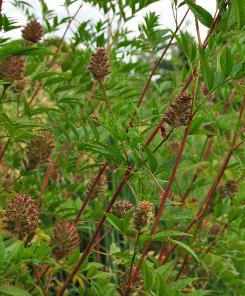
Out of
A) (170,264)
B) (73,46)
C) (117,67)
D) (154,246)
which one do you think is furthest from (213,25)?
(154,246)

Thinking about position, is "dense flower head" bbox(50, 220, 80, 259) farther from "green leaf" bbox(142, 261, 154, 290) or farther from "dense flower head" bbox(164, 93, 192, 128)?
"dense flower head" bbox(164, 93, 192, 128)

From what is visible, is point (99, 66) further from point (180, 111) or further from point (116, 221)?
point (116, 221)

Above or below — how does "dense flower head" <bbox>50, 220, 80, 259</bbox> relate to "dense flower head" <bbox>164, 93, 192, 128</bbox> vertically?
below

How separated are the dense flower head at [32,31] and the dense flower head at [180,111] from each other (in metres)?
0.89

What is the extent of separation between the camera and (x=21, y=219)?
109cm

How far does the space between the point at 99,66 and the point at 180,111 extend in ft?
0.84

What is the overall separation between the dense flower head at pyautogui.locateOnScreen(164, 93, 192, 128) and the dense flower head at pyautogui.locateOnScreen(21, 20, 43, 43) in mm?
886

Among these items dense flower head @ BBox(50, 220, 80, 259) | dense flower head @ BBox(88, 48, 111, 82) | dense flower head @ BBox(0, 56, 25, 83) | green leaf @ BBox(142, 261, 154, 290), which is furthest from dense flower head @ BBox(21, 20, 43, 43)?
green leaf @ BBox(142, 261, 154, 290)

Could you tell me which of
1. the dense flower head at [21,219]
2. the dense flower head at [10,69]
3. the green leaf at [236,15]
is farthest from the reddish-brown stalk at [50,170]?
the green leaf at [236,15]

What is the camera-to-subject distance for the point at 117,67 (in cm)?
193

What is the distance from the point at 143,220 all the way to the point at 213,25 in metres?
0.41

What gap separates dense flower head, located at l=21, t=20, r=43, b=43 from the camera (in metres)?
1.78

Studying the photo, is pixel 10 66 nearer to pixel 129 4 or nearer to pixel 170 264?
pixel 129 4

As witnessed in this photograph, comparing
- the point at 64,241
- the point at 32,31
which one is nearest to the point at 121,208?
the point at 64,241
